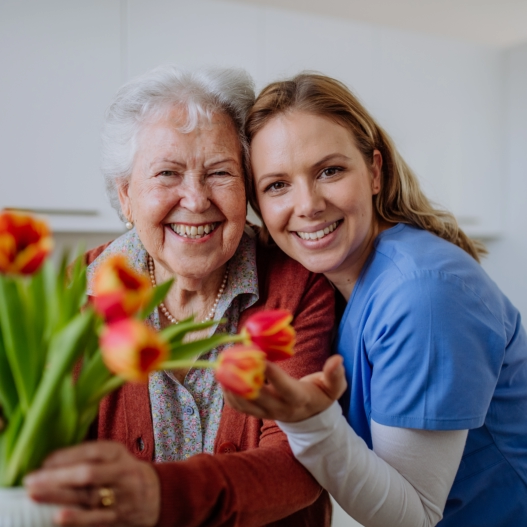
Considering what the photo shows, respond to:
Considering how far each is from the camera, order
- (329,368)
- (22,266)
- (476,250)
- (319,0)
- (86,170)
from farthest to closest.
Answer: (319,0) → (86,170) → (476,250) → (329,368) → (22,266)

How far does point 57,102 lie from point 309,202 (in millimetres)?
1496

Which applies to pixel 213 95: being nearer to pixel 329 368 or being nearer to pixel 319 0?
pixel 329 368

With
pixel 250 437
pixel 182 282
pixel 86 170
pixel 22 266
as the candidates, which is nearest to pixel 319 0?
pixel 86 170

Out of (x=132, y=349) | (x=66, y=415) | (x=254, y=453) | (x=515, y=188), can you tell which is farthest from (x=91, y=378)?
(x=515, y=188)

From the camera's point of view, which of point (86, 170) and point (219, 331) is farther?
point (86, 170)

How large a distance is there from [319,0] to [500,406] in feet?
6.73

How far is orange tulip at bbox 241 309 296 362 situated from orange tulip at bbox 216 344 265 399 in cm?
3

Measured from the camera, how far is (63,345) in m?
0.54

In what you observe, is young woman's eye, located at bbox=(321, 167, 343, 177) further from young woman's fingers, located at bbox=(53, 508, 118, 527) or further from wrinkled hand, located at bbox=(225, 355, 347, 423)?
young woman's fingers, located at bbox=(53, 508, 118, 527)

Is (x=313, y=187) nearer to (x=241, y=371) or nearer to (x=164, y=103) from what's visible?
(x=164, y=103)

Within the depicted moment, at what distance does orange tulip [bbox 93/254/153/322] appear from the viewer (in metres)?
0.49

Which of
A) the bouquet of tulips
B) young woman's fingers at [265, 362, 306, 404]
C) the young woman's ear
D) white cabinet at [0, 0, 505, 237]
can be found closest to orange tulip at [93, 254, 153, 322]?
the bouquet of tulips

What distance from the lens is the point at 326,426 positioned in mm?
824

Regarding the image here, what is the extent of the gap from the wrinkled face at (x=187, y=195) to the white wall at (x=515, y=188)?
7.95ft
